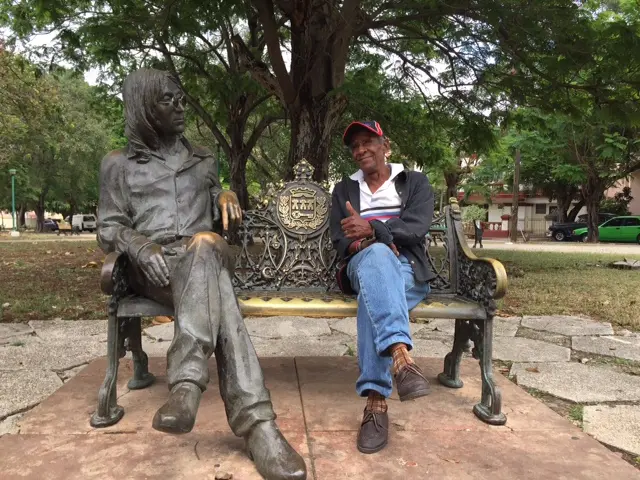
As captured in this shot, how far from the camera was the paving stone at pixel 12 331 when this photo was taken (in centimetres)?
446

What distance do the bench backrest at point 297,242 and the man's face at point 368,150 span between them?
626 millimetres

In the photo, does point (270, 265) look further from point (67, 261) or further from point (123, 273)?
point (67, 261)

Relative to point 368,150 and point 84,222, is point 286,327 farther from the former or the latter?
point 84,222

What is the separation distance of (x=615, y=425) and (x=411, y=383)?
4.59ft

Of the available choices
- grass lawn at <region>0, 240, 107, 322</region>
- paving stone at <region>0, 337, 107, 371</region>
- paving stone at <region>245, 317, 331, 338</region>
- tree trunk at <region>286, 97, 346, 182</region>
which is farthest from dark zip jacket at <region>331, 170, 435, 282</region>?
tree trunk at <region>286, 97, 346, 182</region>

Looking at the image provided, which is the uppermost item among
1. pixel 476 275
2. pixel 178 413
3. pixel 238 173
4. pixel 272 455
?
pixel 238 173

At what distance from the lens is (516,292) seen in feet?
23.9

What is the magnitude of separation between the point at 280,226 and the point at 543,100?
552cm

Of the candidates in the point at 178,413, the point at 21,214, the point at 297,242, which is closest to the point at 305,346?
the point at 297,242

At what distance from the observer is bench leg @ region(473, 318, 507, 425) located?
2746mm

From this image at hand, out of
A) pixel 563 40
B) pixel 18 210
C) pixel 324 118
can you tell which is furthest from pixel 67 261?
pixel 18 210

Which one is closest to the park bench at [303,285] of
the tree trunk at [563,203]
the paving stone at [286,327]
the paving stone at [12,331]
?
the paving stone at [286,327]

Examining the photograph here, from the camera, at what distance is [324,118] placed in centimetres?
776

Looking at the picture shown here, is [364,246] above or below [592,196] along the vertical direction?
below
